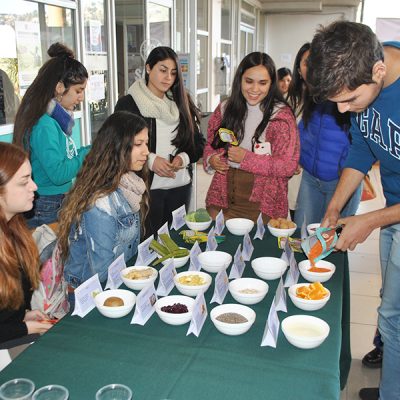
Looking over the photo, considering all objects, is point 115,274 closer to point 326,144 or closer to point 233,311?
point 233,311

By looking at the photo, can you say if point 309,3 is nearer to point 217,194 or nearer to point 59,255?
point 217,194

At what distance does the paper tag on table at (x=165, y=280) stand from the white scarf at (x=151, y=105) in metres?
1.20

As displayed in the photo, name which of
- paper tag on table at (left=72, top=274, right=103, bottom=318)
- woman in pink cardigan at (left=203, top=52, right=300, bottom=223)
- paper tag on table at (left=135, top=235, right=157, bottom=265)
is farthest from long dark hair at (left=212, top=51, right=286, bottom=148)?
paper tag on table at (left=72, top=274, right=103, bottom=318)

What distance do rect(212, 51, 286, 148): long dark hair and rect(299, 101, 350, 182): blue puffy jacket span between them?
9.5 inches

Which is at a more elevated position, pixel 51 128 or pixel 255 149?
pixel 51 128

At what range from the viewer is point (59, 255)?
180cm

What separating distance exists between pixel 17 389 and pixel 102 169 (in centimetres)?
101

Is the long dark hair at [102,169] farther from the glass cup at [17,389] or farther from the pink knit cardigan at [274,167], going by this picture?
the glass cup at [17,389]

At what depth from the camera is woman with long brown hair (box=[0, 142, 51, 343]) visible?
1.49m

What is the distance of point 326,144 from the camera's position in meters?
2.49

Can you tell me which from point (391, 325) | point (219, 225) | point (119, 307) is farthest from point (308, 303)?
point (219, 225)

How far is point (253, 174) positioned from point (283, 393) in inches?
58.2

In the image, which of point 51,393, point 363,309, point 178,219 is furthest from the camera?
point 363,309

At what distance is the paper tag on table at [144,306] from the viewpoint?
1318 mm
